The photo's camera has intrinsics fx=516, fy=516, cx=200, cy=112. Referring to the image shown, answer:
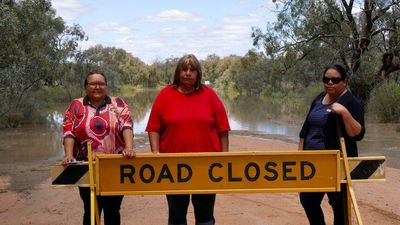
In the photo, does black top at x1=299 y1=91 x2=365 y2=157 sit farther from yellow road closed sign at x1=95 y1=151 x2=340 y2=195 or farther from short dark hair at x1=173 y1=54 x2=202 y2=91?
short dark hair at x1=173 y1=54 x2=202 y2=91

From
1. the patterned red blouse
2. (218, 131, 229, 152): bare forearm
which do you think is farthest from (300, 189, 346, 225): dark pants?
the patterned red blouse

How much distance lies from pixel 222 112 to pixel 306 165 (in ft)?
2.59

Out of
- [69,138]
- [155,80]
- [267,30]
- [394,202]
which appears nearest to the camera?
[69,138]

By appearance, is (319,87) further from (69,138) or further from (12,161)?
(69,138)

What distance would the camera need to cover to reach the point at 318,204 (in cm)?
441

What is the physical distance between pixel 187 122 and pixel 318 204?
137 centimetres

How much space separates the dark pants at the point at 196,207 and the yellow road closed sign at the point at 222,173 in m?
0.19

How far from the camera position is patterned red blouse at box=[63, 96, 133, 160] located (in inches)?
170

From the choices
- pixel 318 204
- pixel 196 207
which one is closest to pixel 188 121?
pixel 196 207

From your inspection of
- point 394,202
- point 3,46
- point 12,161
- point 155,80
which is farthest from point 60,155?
point 155,80

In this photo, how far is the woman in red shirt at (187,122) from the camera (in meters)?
4.06

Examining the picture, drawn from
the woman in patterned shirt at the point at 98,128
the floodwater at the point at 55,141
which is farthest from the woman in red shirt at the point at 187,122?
the floodwater at the point at 55,141

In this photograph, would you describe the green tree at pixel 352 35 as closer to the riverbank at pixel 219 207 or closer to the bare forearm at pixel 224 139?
the riverbank at pixel 219 207

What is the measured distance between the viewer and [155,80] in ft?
428
